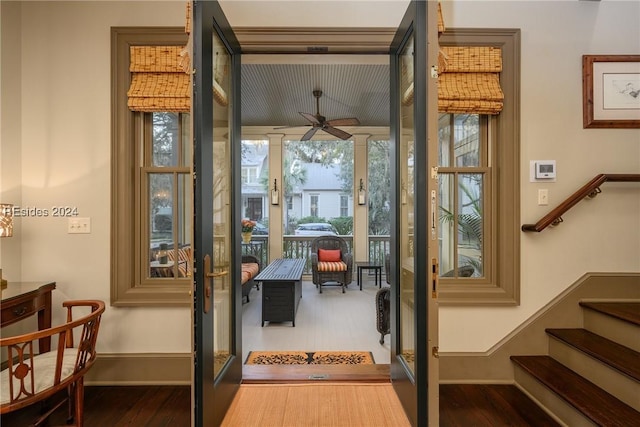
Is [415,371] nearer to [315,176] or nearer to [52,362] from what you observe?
[52,362]

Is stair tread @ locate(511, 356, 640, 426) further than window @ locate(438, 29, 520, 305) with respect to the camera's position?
No

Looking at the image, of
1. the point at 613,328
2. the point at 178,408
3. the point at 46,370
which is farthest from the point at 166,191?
the point at 613,328

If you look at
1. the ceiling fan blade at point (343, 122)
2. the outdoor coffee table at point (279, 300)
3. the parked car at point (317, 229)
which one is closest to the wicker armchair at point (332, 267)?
the parked car at point (317, 229)

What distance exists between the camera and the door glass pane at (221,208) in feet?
5.76

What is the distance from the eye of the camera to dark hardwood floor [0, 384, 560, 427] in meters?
1.89

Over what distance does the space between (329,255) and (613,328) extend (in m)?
4.11

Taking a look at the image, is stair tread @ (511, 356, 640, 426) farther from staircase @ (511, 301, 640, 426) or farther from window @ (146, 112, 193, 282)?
window @ (146, 112, 193, 282)

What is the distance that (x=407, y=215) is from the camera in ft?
6.20

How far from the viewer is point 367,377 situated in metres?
2.24

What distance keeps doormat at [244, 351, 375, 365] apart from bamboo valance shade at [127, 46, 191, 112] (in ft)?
7.34

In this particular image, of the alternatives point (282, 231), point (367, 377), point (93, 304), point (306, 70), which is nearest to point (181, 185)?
point (93, 304)

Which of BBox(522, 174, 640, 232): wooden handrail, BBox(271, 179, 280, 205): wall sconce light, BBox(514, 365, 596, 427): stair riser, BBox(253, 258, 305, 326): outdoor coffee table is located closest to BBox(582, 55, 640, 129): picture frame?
BBox(522, 174, 640, 232): wooden handrail

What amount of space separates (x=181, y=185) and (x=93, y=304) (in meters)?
0.99

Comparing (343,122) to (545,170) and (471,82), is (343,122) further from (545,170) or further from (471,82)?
(545,170)
